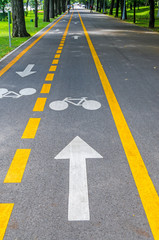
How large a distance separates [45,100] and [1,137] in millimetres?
1995

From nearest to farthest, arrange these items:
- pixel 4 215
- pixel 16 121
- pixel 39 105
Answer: pixel 4 215 < pixel 16 121 < pixel 39 105

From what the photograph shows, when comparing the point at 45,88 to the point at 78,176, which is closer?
the point at 78,176

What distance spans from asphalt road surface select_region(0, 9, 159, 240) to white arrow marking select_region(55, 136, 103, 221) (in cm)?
1

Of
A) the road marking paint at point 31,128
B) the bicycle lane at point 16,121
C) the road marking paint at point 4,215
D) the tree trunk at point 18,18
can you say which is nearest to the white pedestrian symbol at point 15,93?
the bicycle lane at point 16,121

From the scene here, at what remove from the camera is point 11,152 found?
13.5 feet

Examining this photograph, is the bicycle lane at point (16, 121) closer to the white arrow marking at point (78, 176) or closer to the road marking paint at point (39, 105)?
the road marking paint at point (39, 105)

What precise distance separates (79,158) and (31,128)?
132cm

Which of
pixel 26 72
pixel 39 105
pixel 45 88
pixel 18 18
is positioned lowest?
pixel 39 105

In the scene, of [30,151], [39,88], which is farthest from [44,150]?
[39,88]

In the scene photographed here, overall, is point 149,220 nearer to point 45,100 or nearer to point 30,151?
point 30,151

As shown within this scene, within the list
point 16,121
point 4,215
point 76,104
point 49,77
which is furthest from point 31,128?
point 49,77

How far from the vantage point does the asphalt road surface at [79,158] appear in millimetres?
2770

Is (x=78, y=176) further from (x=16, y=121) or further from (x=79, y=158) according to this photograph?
(x=16, y=121)

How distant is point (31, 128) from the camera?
4.91 meters
